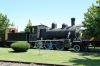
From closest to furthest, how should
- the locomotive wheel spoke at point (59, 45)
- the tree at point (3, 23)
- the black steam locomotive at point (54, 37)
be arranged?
the black steam locomotive at point (54, 37)
the locomotive wheel spoke at point (59, 45)
the tree at point (3, 23)

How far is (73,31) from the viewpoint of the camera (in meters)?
23.5

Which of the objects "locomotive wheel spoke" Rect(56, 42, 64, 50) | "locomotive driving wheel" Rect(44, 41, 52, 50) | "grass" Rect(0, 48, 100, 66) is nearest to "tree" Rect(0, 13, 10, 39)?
"locomotive driving wheel" Rect(44, 41, 52, 50)

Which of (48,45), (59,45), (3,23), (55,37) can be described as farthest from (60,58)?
(3,23)

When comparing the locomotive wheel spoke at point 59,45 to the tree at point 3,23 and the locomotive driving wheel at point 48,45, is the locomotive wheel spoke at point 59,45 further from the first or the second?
the tree at point 3,23

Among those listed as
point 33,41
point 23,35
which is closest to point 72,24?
point 33,41

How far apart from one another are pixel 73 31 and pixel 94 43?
313 centimetres

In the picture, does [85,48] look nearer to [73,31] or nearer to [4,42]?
[73,31]

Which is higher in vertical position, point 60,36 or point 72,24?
point 72,24

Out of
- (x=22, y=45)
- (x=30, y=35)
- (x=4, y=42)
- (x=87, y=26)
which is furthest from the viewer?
(x=4, y=42)

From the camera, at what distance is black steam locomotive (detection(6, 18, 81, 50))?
23078mm

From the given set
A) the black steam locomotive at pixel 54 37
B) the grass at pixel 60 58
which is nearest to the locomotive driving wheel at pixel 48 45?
the black steam locomotive at pixel 54 37

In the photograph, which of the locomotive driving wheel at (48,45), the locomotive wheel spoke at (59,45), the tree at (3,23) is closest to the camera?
the locomotive wheel spoke at (59,45)

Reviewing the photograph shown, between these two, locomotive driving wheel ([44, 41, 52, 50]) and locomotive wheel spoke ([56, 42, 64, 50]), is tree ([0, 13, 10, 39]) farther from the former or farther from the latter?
locomotive wheel spoke ([56, 42, 64, 50])

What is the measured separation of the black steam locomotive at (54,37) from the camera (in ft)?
75.7
